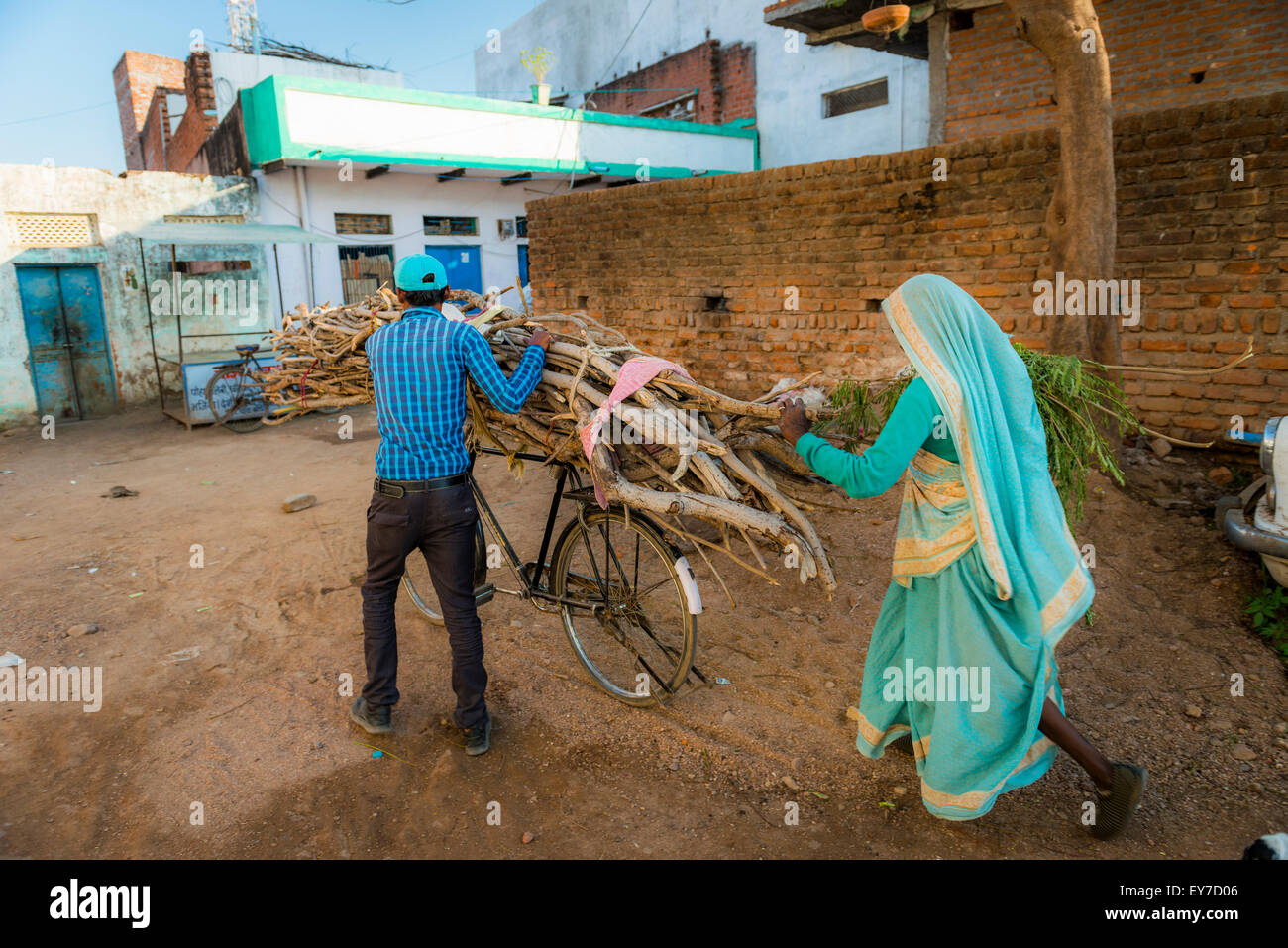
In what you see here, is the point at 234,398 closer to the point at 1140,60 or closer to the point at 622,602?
the point at 622,602

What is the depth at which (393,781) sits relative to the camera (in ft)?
9.96

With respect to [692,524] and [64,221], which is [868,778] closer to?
[692,524]

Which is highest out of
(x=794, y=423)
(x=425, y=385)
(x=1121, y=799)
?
(x=425, y=385)

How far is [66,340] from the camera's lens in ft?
38.3

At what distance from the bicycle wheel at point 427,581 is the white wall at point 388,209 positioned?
8552mm

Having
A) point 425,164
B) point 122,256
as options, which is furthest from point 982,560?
point 122,256

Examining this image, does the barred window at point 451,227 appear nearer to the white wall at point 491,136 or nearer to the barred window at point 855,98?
the white wall at point 491,136

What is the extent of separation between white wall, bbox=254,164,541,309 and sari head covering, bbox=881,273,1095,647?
36.7 ft

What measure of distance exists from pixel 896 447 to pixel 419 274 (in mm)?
1939

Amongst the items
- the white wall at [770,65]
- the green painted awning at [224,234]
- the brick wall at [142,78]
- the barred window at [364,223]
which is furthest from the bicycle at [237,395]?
the brick wall at [142,78]

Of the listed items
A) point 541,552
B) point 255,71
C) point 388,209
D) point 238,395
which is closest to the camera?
point 541,552

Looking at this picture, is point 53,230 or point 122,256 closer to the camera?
point 53,230

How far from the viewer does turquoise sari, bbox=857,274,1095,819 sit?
7.69 ft
